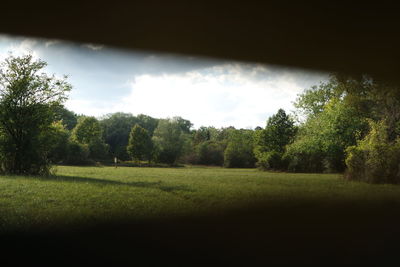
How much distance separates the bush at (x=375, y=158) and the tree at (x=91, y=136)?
7.77 m

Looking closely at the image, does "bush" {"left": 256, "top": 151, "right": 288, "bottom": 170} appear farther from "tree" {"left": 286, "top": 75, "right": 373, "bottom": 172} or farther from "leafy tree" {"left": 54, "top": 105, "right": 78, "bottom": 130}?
"leafy tree" {"left": 54, "top": 105, "right": 78, "bottom": 130}

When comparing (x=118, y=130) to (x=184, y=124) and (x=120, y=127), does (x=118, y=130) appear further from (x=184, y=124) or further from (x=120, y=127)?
(x=184, y=124)

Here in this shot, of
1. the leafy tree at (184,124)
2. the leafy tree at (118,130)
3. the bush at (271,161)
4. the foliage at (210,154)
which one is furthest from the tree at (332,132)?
the leafy tree at (118,130)

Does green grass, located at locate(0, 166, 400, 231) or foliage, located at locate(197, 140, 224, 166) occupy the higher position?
foliage, located at locate(197, 140, 224, 166)

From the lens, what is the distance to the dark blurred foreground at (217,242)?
296cm

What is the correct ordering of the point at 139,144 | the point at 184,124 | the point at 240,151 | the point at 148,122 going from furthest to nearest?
the point at 240,151, the point at 139,144, the point at 184,124, the point at 148,122

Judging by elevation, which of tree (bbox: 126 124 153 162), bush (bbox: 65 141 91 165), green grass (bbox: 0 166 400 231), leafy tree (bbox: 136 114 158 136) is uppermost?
leafy tree (bbox: 136 114 158 136)

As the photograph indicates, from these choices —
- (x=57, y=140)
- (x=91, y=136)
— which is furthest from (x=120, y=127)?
(x=57, y=140)

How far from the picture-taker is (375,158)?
29.0 ft

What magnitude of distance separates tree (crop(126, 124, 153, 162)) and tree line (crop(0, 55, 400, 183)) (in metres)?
0.03

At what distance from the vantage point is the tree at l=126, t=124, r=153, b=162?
834cm

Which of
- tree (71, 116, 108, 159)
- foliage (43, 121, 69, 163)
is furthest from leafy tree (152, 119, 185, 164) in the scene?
foliage (43, 121, 69, 163)

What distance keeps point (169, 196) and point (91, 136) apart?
11.2 feet

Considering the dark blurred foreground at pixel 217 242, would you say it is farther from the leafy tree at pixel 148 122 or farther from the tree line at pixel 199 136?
the tree line at pixel 199 136
